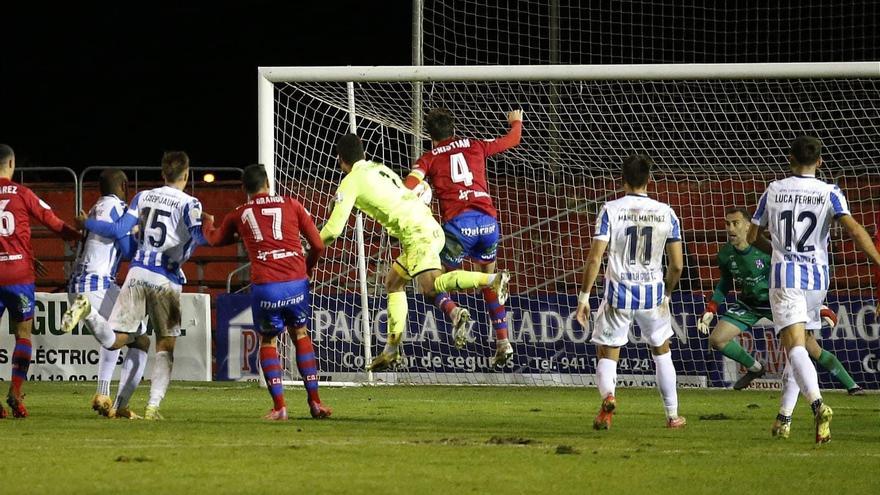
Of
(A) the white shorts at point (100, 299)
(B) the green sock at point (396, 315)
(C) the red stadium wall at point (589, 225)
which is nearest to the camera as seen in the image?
(B) the green sock at point (396, 315)

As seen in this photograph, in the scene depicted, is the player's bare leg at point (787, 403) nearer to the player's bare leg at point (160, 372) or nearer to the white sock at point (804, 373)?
the white sock at point (804, 373)

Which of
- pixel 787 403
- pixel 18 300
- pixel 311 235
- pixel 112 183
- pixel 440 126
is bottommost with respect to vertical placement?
pixel 787 403

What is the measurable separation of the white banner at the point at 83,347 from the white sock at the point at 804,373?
9.21m

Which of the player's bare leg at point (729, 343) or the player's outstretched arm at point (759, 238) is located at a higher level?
the player's outstretched arm at point (759, 238)

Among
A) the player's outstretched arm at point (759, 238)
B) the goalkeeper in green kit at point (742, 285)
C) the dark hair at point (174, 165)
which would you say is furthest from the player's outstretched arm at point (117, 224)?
the goalkeeper in green kit at point (742, 285)

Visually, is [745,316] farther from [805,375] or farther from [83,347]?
[83,347]

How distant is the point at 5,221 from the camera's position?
11.1 meters

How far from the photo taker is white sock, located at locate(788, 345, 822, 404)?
9102 millimetres

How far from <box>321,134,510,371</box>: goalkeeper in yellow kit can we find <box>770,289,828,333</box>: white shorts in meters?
2.69

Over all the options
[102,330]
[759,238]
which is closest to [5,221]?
[102,330]

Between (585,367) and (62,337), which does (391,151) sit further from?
(62,337)

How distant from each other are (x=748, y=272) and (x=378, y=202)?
4.05m

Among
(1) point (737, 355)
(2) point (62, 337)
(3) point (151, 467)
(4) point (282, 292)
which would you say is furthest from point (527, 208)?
(3) point (151, 467)

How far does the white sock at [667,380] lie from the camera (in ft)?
33.2
